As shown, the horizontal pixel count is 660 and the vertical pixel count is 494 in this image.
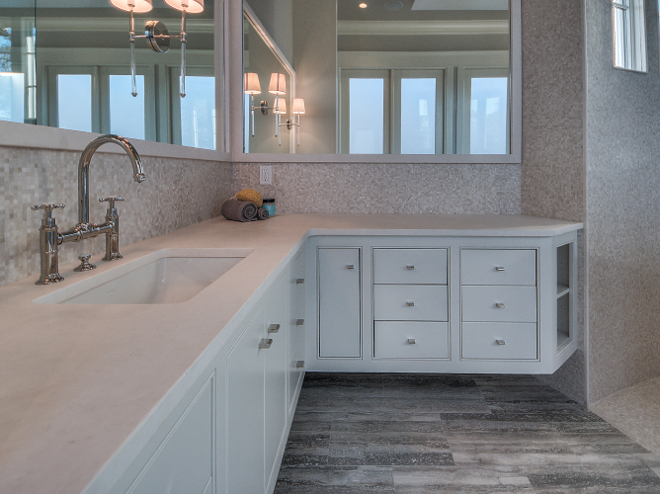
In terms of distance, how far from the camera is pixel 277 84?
8.64 ft

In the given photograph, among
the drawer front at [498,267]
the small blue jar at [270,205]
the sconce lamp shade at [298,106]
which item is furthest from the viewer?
the sconce lamp shade at [298,106]

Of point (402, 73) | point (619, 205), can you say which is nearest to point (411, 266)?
point (619, 205)

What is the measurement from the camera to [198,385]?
67 cm

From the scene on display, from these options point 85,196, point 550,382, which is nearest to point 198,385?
point 85,196

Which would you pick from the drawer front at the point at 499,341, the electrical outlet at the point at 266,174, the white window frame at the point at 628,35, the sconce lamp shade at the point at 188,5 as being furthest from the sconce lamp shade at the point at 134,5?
the white window frame at the point at 628,35

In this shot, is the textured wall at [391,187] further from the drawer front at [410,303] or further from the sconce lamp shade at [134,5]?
the sconce lamp shade at [134,5]

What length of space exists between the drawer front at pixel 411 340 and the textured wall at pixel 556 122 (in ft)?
2.09

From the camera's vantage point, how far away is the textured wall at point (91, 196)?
1.06 meters

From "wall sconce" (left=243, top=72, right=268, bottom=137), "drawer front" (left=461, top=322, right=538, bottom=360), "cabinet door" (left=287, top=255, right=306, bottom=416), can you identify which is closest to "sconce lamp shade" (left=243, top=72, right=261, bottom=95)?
"wall sconce" (left=243, top=72, right=268, bottom=137)

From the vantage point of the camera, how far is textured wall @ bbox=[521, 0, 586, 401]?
210 centimetres

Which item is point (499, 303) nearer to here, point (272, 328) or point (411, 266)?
point (411, 266)

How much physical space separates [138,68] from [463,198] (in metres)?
1.74

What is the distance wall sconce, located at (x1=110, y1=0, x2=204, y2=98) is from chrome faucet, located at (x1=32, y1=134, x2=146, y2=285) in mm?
467

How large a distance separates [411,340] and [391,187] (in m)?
0.92
